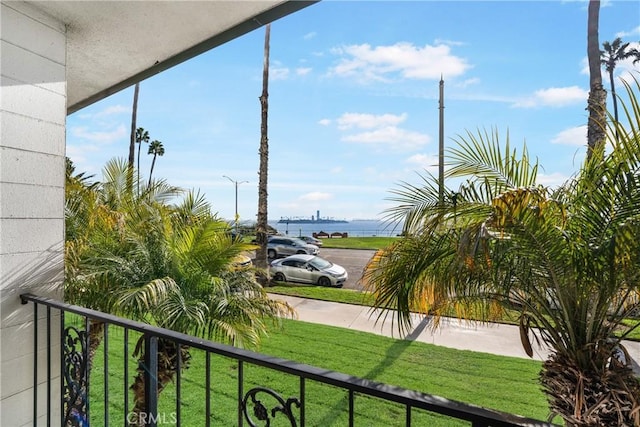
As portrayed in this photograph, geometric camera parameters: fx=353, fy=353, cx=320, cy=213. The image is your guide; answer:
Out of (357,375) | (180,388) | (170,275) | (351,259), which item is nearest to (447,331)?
(357,375)

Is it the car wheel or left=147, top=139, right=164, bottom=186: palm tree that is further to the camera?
left=147, top=139, right=164, bottom=186: palm tree

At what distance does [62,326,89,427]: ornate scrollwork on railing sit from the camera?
1635mm

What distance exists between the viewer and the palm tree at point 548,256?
2.03 m

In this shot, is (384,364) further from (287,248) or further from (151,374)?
(287,248)

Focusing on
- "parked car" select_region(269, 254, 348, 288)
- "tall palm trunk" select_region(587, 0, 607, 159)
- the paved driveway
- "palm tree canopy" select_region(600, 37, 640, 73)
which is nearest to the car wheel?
"parked car" select_region(269, 254, 348, 288)

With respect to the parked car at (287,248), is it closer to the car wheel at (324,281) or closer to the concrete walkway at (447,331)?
the car wheel at (324,281)

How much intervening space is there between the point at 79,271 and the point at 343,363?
11.0 ft

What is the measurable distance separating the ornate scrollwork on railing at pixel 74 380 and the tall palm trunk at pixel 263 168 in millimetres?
7790

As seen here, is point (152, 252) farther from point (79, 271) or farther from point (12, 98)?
point (12, 98)

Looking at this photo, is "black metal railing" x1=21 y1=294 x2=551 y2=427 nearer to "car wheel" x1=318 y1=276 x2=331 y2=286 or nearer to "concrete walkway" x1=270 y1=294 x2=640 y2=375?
"concrete walkway" x1=270 y1=294 x2=640 y2=375

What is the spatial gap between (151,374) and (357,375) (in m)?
3.80

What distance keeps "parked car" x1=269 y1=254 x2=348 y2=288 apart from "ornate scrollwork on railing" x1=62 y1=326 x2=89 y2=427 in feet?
29.9

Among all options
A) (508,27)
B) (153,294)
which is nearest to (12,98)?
(153,294)

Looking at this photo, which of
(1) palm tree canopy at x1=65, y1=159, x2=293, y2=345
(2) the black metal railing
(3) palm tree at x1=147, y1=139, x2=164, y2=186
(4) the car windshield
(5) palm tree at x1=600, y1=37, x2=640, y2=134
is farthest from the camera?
(3) palm tree at x1=147, y1=139, x2=164, y2=186
